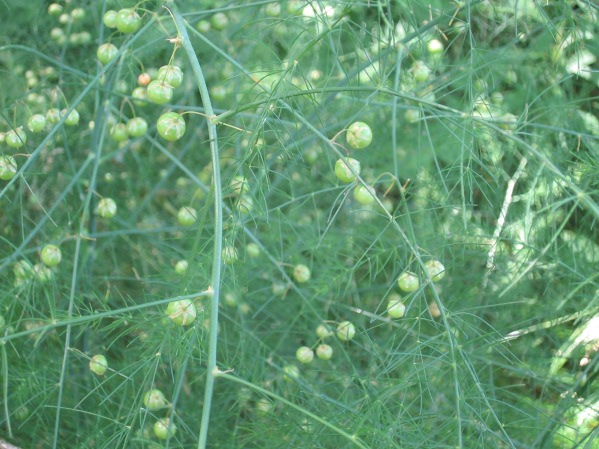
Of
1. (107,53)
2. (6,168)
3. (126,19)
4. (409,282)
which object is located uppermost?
(126,19)

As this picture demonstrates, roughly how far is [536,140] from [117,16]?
1057 mm

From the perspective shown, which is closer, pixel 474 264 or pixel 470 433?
pixel 470 433

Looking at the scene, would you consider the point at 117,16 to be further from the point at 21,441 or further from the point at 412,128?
the point at 412,128

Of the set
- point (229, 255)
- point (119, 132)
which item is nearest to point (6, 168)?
point (119, 132)

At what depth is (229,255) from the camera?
1.49m

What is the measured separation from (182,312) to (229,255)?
0.76ft

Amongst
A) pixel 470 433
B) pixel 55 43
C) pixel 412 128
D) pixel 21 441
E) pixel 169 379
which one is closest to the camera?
pixel 470 433

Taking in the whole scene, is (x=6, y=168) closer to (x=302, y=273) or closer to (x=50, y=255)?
(x=50, y=255)

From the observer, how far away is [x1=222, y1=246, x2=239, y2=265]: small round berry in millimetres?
1429

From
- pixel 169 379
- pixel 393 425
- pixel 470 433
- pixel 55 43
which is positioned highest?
pixel 55 43

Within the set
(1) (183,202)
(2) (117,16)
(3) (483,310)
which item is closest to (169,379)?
(1) (183,202)

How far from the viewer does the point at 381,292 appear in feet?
7.44

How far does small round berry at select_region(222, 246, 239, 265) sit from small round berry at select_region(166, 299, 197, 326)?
0.13 metres

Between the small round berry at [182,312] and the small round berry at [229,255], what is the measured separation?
13 centimetres
